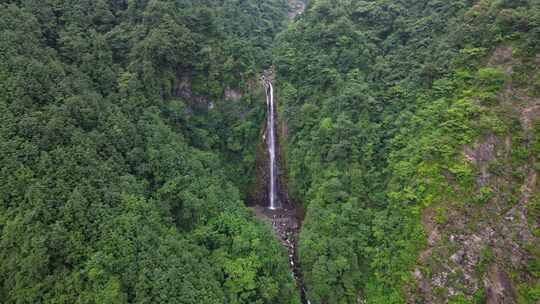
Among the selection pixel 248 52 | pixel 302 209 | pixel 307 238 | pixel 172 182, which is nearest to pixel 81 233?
pixel 172 182

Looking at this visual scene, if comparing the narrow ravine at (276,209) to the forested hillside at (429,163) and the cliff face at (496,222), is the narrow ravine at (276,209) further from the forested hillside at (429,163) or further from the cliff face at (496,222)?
the cliff face at (496,222)

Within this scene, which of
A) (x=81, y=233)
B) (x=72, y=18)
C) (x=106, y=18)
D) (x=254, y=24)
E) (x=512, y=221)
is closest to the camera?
(x=81, y=233)

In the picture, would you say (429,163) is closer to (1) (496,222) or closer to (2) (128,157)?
(1) (496,222)

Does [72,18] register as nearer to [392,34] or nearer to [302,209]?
[302,209]

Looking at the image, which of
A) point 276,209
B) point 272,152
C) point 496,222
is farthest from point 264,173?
point 496,222

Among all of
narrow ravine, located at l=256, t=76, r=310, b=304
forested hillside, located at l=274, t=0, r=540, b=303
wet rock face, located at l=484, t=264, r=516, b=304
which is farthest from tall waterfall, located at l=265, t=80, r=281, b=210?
wet rock face, located at l=484, t=264, r=516, b=304

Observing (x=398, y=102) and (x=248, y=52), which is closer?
(x=398, y=102)
